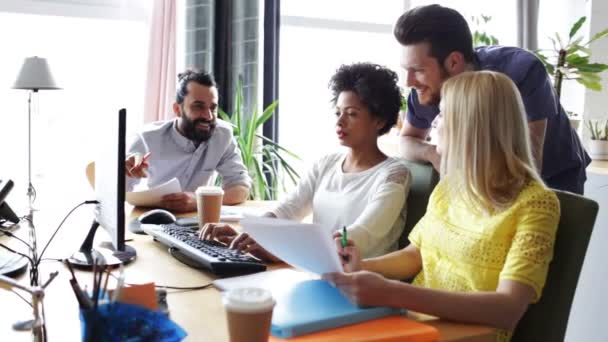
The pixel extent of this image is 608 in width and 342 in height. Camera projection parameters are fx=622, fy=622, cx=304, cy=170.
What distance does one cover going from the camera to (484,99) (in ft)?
4.11

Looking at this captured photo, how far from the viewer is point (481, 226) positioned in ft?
4.13

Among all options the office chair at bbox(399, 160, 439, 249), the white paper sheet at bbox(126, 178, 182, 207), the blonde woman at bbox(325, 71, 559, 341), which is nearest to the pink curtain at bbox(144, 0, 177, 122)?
the white paper sheet at bbox(126, 178, 182, 207)

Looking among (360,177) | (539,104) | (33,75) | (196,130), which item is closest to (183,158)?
(196,130)

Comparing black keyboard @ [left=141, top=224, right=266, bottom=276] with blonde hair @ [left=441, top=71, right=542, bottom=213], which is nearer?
blonde hair @ [left=441, top=71, right=542, bottom=213]

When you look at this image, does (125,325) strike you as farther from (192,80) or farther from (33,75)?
(33,75)

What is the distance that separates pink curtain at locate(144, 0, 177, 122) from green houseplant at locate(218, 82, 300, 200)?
311 millimetres

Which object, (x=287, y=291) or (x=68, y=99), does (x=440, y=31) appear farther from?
(x=68, y=99)

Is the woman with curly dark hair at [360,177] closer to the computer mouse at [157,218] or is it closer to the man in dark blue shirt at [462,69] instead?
the man in dark blue shirt at [462,69]

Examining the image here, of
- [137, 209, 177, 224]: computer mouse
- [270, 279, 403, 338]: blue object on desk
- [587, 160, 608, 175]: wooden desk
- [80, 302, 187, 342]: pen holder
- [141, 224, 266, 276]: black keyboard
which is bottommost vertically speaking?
[270, 279, 403, 338]: blue object on desk

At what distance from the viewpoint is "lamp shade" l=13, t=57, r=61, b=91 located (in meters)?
2.95

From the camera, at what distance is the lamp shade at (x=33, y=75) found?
2.95 metres

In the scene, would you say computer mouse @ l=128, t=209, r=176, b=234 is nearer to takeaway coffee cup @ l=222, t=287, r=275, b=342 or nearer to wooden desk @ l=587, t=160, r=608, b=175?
takeaway coffee cup @ l=222, t=287, r=275, b=342

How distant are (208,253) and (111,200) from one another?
245 millimetres

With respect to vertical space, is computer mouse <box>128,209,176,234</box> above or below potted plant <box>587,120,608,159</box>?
below
